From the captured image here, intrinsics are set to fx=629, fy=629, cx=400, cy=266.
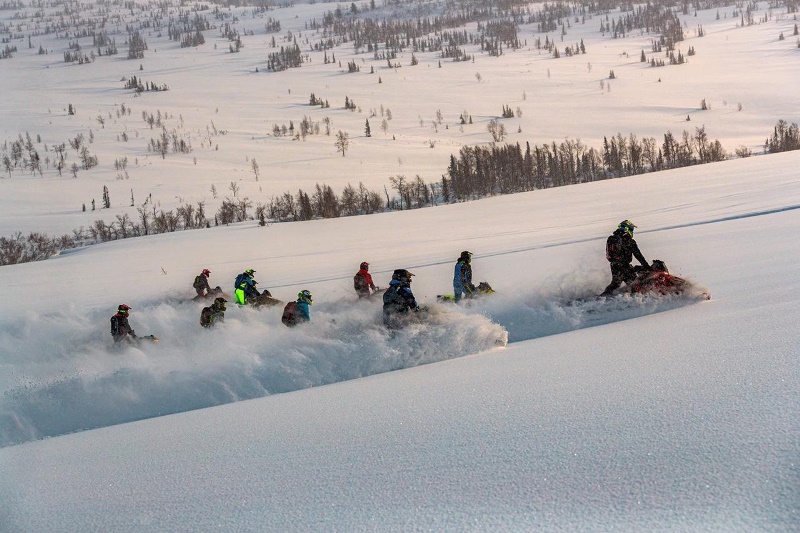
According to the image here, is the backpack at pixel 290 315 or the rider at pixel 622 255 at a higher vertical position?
the rider at pixel 622 255

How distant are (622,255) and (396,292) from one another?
4.10m

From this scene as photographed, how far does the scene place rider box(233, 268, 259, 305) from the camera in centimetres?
1399

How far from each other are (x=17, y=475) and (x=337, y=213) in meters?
58.0

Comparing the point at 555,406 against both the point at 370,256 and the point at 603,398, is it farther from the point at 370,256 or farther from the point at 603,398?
the point at 370,256

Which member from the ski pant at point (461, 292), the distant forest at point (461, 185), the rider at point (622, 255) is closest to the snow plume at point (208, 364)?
the ski pant at point (461, 292)

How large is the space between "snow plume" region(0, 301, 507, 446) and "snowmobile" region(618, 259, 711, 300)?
274 centimetres

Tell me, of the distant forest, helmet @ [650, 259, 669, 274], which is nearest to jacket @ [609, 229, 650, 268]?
helmet @ [650, 259, 669, 274]

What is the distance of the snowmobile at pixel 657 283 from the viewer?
34.5ft

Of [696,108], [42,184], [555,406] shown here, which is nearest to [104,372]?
[555,406]

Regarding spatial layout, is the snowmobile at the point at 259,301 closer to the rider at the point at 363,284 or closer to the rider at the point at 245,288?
the rider at the point at 245,288

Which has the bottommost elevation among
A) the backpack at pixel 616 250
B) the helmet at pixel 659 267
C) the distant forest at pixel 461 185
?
the distant forest at pixel 461 185

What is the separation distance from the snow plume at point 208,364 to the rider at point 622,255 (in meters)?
2.65

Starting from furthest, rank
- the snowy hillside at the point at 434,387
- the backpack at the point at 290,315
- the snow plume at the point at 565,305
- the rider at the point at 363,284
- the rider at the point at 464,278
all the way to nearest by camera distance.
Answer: the rider at the point at 363,284, the rider at the point at 464,278, the backpack at the point at 290,315, the snow plume at the point at 565,305, the snowy hillside at the point at 434,387

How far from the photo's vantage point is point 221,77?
158500 mm
